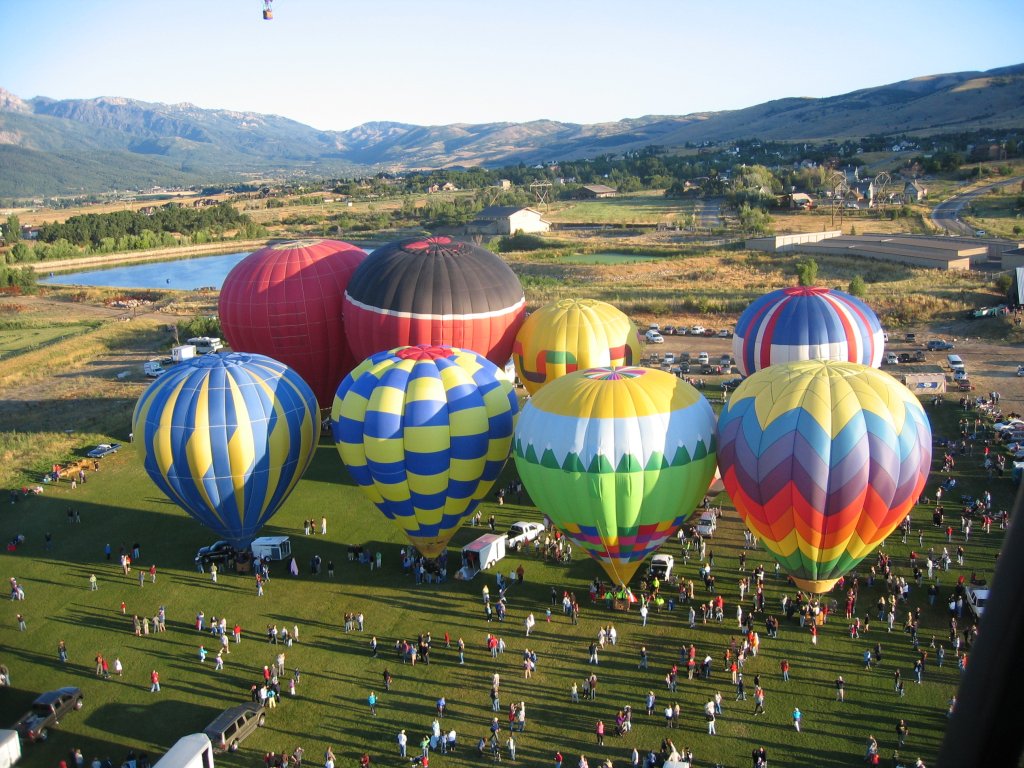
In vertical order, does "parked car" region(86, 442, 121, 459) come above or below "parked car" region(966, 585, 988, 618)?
above

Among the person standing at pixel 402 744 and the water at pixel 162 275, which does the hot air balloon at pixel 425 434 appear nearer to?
the person standing at pixel 402 744

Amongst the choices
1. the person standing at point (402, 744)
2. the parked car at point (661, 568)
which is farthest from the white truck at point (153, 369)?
Result: the person standing at point (402, 744)

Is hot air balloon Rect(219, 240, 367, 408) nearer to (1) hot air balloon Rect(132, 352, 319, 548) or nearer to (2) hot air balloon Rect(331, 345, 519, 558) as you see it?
(1) hot air balloon Rect(132, 352, 319, 548)

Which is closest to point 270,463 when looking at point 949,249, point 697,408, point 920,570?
point 697,408

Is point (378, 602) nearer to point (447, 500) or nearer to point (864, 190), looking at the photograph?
point (447, 500)

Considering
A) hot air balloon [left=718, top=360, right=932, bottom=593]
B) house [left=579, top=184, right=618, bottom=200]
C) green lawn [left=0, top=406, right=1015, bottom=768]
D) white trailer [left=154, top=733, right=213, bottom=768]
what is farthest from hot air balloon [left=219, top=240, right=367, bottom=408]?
house [left=579, top=184, right=618, bottom=200]

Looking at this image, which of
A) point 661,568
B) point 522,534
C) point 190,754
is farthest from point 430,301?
point 190,754

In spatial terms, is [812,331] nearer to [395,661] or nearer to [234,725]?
[395,661]
